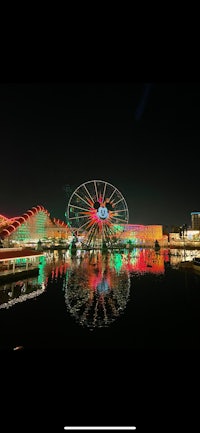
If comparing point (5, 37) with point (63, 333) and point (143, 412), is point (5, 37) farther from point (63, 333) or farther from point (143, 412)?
point (63, 333)

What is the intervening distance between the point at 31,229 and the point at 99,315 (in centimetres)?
4334

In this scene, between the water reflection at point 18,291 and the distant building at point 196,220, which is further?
the distant building at point 196,220

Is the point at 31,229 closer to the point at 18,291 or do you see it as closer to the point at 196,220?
the point at 18,291

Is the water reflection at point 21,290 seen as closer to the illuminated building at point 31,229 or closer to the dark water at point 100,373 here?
the dark water at point 100,373

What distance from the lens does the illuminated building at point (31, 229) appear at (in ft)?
133

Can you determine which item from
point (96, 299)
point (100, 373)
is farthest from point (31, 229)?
point (100, 373)

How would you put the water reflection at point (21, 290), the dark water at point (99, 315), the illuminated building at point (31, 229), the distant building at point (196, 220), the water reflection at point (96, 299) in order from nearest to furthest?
the dark water at point (99, 315) → the water reflection at point (96, 299) → the water reflection at point (21, 290) → the illuminated building at point (31, 229) → the distant building at point (196, 220)

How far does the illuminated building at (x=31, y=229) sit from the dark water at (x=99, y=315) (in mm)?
24286

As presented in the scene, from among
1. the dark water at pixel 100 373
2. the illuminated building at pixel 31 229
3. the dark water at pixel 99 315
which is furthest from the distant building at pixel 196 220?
the dark water at pixel 100 373

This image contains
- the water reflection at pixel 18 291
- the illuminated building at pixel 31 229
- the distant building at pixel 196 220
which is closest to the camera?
the water reflection at pixel 18 291

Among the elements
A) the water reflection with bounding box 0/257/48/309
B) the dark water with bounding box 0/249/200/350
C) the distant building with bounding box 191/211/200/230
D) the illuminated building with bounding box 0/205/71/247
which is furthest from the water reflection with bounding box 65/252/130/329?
the distant building with bounding box 191/211/200/230

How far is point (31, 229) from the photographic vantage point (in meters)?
48.9

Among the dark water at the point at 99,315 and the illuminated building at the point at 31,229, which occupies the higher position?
the illuminated building at the point at 31,229

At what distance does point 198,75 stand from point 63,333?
594 centimetres
